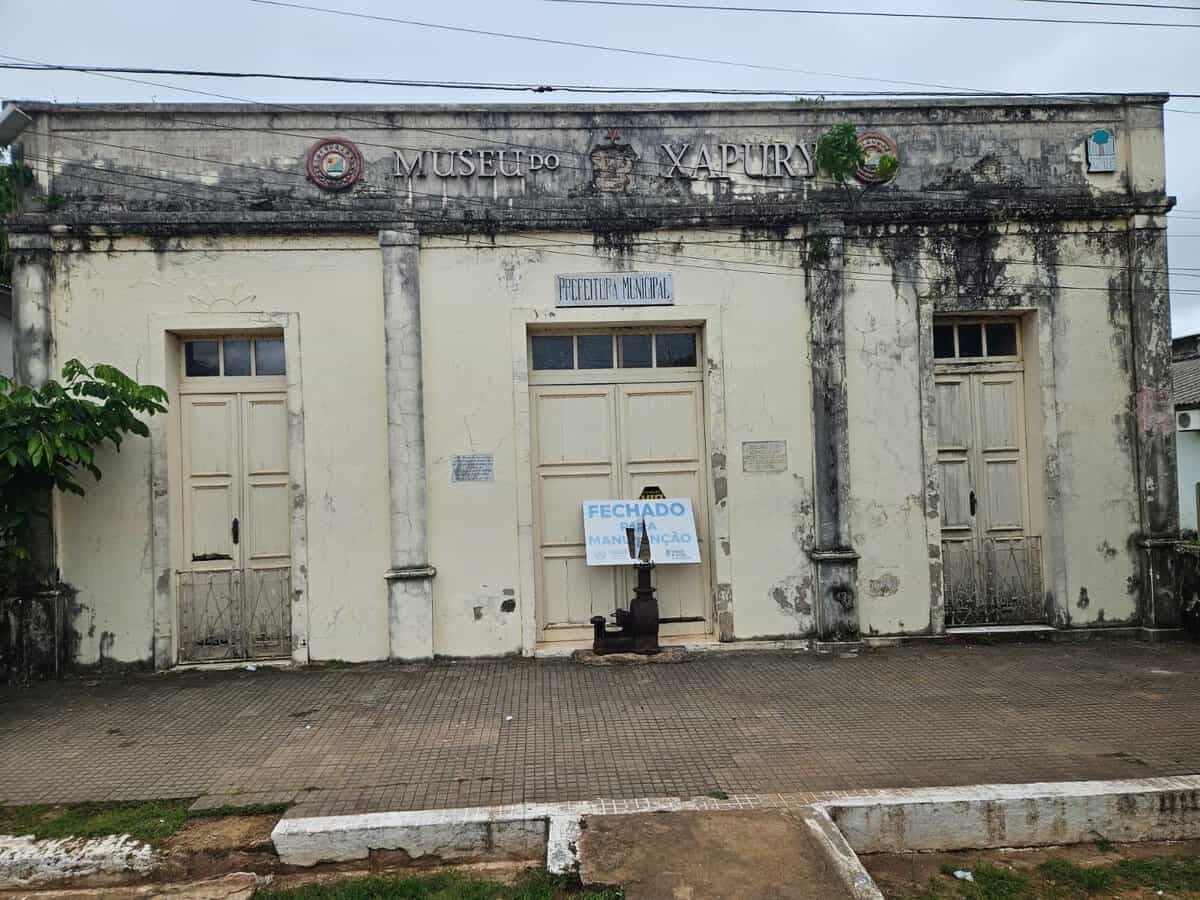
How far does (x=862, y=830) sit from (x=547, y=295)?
5.11 meters

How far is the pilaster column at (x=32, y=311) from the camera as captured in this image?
6.86 metres

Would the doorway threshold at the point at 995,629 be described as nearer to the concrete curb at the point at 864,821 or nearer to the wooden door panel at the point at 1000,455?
the wooden door panel at the point at 1000,455

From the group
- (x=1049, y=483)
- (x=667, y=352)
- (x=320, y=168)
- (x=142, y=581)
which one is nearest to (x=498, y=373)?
(x=667, y=352)

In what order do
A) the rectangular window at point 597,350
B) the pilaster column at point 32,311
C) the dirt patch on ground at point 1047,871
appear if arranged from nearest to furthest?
the dirt patch on ground at point 1047,871
the pilaster column at point 32,311
the rectangular window at point 597,350

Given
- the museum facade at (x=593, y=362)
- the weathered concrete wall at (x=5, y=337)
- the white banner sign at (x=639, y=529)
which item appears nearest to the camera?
the museum facade at (x=593, y=362)

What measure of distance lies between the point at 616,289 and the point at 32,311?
527 centimetres

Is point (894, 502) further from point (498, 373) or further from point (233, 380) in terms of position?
point (233, 380)

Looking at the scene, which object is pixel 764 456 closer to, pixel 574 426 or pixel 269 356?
pixel 574 426

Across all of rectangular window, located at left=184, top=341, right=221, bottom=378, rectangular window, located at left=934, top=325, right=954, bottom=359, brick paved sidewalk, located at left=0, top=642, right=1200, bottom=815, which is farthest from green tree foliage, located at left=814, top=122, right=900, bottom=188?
rectangular window, located at left=184, top=341, right=221, bottom=378

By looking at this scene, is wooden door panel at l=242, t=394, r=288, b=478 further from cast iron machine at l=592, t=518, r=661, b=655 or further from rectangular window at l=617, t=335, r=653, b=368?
cast iron machine at l=592, t=518, r=661, b=655

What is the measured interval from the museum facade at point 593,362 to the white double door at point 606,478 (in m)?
0.03

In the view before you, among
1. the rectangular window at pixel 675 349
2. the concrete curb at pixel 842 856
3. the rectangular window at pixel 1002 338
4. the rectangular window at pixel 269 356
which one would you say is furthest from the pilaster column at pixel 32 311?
the rectangular window at pixel 1002 338

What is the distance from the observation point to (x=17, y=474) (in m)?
6.16

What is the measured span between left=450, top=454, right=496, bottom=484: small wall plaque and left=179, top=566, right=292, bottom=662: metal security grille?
180cm
